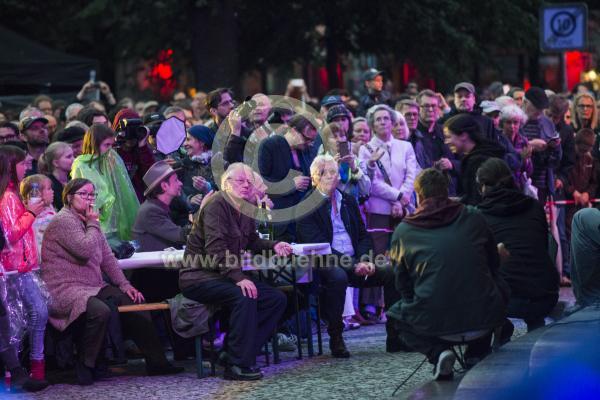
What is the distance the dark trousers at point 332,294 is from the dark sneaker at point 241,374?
1.05 meters

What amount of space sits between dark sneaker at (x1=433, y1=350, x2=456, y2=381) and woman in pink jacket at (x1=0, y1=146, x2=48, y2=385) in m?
3.15

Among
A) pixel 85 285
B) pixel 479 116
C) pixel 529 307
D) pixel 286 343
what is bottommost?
pixel 286 343

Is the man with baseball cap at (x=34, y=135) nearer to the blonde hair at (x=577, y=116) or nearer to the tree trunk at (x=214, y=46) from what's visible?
the blonde hair at (x=577, y=116)

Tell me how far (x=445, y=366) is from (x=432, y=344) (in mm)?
187

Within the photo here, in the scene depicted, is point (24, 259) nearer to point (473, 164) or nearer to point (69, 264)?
point (69, 264)

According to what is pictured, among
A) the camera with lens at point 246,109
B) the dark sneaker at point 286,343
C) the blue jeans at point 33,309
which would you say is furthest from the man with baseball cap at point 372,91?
→ the blue jeans at point 33,309

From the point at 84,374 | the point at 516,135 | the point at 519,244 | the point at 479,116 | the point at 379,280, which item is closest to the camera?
the point at 519,244

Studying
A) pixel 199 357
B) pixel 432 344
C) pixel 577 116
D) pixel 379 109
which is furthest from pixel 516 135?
pixel 432 344

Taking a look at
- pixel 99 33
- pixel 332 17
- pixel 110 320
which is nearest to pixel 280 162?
pixel 110 320

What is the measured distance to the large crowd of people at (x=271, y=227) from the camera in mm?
9742

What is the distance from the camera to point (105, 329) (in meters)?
11.0

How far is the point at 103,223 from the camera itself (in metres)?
12.5

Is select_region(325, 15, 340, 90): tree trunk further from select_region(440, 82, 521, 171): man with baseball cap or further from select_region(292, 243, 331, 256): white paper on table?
select_region(292, 243, 331, 256): white paper on table

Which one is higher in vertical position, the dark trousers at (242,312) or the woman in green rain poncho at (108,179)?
the woman in green rain poncho at (108,179)
